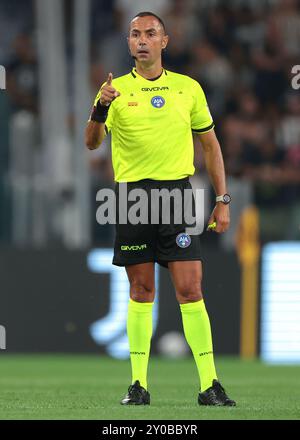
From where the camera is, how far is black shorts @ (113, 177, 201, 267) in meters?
8.09

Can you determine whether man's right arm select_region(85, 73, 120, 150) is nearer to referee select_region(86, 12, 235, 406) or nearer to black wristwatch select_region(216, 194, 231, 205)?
referee select_region(86, 12, 235, 406)

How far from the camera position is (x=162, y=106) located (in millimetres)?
8070

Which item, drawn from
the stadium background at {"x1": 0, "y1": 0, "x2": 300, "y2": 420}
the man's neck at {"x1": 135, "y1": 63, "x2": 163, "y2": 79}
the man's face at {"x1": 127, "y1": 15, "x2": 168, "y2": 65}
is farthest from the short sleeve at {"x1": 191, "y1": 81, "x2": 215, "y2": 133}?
the stadium background at {"x1": 0, "y1": 0, "x2": 300, "y2": 420}

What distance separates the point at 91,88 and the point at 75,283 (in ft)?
12.6

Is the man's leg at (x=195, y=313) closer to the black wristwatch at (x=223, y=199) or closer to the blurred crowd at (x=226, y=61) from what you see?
the black wristwatch at (x=223, y=199)

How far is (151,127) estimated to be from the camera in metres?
8.09

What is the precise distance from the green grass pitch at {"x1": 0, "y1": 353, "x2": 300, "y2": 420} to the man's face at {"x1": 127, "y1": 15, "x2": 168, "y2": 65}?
1.97 m

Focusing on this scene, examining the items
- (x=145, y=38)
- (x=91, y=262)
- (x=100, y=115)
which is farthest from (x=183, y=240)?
(x=91, y=262)

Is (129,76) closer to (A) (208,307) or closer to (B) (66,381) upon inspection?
(B) (66,381)

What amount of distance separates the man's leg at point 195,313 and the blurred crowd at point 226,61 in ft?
23.9

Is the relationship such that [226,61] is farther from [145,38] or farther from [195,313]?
[195,313]

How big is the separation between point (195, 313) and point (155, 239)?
0.48 metres
